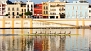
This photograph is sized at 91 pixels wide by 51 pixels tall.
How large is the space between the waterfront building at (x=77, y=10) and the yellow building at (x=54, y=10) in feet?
10.7

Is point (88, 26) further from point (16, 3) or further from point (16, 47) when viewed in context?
point (16, 47)

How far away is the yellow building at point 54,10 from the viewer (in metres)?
104

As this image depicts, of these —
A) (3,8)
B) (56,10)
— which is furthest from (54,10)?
(3,8)

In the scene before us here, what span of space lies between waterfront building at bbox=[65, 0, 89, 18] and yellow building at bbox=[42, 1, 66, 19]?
3.26 meters

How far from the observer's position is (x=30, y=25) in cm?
9125

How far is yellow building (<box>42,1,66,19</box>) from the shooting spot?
104500 mm

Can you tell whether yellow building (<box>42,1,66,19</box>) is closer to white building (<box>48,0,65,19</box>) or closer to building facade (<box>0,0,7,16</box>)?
white building (<box>48,0,65,19</box>)

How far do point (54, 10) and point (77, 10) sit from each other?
6.76 m

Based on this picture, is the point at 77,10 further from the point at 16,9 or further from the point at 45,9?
the point at 16,9

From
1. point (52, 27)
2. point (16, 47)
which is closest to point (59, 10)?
point (52, 27)

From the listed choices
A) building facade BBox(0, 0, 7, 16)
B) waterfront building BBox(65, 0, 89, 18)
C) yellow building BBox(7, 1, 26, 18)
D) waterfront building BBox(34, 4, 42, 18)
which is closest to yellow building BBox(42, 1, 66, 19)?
waterfront building BBox(34, 4, 42, 18)

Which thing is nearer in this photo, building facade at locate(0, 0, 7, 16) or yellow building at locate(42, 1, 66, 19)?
yellow building at locate(42, 1, 66, 19)

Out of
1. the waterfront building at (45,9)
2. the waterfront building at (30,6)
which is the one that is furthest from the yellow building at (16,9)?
the waterfront building at (45,9)

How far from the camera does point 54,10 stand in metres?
105
